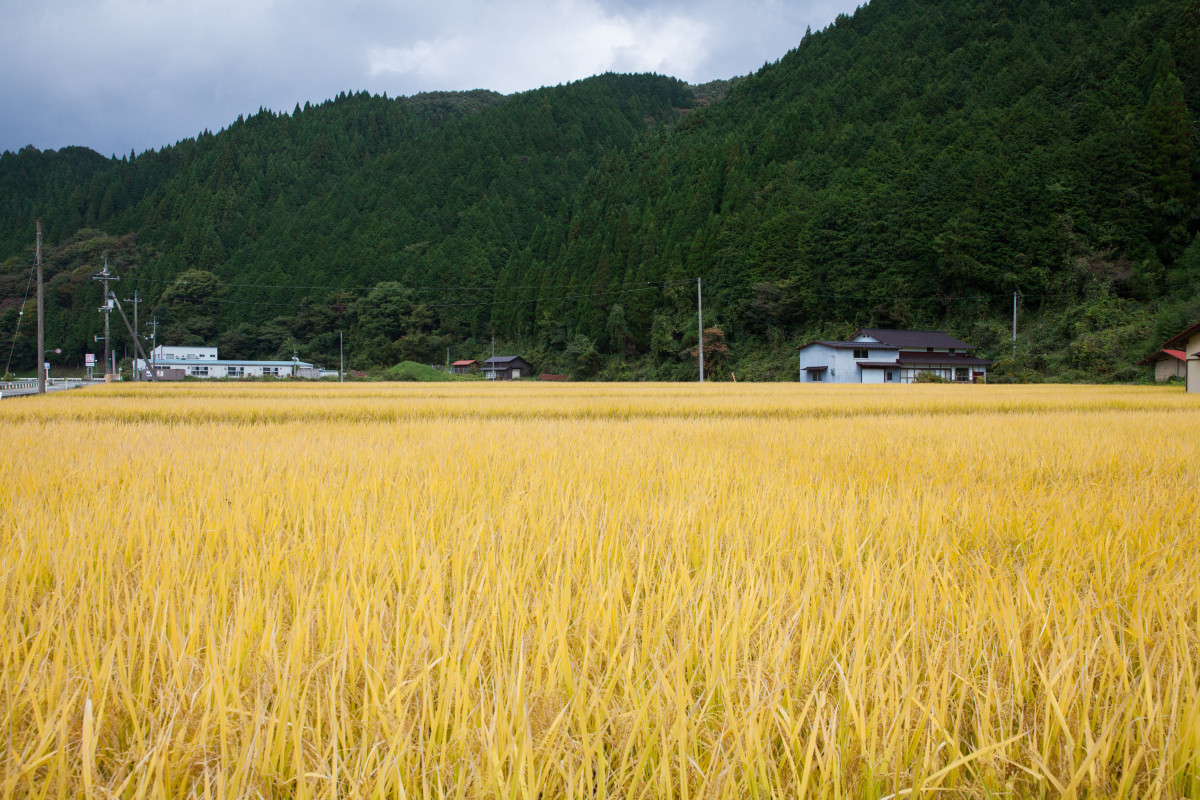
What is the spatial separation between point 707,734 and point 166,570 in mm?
1207

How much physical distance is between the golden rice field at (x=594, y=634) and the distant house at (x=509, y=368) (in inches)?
2048

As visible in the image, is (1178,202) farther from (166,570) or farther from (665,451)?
(166,570)

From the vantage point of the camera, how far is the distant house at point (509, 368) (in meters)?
54.4

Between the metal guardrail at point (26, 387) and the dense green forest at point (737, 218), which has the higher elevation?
the dense green forest at point (737, 218)

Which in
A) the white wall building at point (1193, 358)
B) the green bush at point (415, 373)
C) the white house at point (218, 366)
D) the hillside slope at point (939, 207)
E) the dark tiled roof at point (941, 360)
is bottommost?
the white wall building at point (1193, 358)

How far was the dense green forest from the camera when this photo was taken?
113 feet

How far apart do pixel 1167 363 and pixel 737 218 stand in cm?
2936

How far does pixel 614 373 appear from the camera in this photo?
45656 mm

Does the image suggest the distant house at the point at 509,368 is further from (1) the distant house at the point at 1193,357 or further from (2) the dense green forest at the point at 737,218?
(1) the distant house at the point at 1193,357

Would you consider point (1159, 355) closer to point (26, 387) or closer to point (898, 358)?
point (898, 358)

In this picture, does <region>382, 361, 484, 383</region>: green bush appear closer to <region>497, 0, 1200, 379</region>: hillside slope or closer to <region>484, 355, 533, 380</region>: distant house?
<region>484, 355, 533, 380</region>: distant house

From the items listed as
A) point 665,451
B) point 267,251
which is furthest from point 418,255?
point 665,451

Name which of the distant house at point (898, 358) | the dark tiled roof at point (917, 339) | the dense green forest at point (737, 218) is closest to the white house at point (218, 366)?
the dense green forest at point (737, 218)

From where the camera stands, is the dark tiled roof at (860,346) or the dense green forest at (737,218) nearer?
the dense green forest at (737,218)
